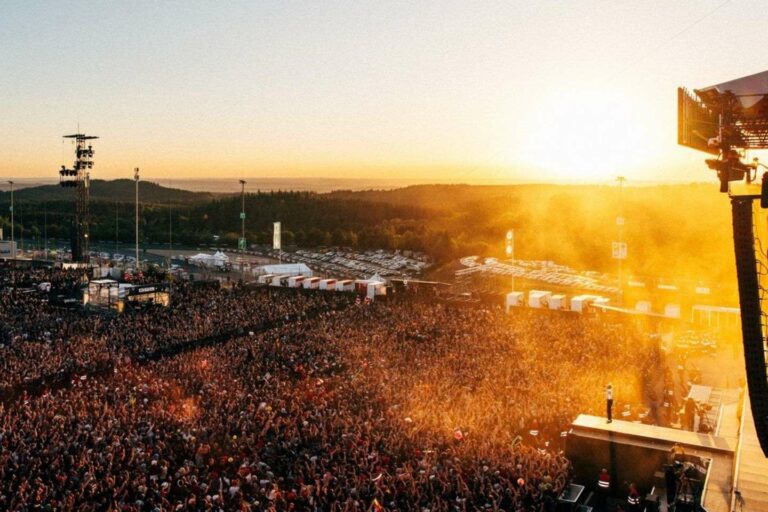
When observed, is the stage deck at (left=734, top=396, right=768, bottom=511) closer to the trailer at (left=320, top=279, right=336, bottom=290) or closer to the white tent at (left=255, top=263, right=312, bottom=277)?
the trailer at (left=320, top=279, right=336, bottom=290)

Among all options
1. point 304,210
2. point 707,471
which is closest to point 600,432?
point 707,471

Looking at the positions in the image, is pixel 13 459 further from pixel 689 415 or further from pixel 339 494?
pixel 689 415

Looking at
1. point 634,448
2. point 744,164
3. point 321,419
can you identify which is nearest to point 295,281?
point 321,419

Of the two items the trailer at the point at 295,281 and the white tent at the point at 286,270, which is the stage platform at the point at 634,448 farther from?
the white tent at the point at 286,270

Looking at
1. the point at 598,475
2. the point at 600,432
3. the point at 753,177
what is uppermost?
the point at 753,177

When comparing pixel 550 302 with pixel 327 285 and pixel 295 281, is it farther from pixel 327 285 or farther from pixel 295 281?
pixel 295 281

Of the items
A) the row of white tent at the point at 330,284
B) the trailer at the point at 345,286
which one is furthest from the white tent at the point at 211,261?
the trailer at the point at 345,286
